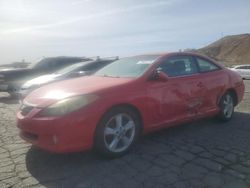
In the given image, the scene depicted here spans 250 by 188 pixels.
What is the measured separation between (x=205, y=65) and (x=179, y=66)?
2.65 ft

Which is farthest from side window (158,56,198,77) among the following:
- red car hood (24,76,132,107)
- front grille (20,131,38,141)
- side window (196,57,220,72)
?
front grille (20,131,38,141)

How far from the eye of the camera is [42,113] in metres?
4.11

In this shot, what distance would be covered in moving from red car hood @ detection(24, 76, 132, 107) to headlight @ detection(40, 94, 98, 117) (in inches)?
3.4

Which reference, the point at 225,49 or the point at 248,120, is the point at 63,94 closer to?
the point at 248,120

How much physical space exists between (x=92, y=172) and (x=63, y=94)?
1.11m

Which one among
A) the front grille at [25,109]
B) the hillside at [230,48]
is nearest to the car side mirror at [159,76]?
the front grille at [25,109]

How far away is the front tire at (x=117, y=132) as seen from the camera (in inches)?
168

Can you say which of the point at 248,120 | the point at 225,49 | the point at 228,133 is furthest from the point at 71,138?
the point at 225,49

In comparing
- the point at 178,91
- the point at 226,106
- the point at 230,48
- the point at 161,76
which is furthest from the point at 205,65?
the point at 230,48

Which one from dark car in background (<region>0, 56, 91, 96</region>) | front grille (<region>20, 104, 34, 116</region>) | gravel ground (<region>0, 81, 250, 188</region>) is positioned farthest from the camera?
dark car in background (<region>0, 56, 91, 96</region>)

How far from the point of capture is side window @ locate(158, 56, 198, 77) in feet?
17.5

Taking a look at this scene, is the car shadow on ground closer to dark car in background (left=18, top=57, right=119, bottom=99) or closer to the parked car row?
dark car in background (left=18, top=57, right=119, bottom=99)

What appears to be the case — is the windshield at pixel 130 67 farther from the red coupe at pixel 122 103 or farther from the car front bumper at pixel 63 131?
the car front bumper at pixel 63 131

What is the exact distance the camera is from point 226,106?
657 centimetres
